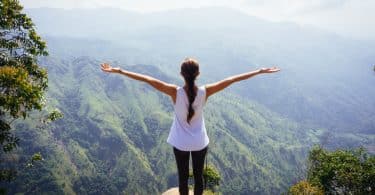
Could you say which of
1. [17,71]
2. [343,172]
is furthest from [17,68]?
[343,172]

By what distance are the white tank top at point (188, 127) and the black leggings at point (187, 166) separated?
0.65 ft

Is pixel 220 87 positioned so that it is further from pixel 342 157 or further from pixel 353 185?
pixel 342 157

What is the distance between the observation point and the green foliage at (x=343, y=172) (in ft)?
198

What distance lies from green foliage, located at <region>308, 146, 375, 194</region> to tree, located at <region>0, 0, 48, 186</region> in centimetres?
5697

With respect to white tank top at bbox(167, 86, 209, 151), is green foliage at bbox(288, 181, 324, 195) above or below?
below

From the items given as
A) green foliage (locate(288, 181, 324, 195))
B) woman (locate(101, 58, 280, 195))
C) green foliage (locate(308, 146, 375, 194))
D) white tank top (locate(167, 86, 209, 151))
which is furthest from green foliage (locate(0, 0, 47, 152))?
green foliage (locate(308, 146, 375, 194))

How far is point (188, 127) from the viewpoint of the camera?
840cm

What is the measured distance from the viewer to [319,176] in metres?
64.4

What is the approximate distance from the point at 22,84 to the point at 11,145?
3.98 metres

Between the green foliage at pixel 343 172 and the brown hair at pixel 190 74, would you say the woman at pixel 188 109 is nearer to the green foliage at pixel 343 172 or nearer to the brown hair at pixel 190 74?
the brown hair at pixel 190 74

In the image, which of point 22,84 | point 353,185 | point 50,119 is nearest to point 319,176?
point 353,185

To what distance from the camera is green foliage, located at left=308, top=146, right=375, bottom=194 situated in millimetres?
60281

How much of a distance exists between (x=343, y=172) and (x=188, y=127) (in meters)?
60.5

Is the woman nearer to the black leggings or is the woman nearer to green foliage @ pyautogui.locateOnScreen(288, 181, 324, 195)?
the black leggings
